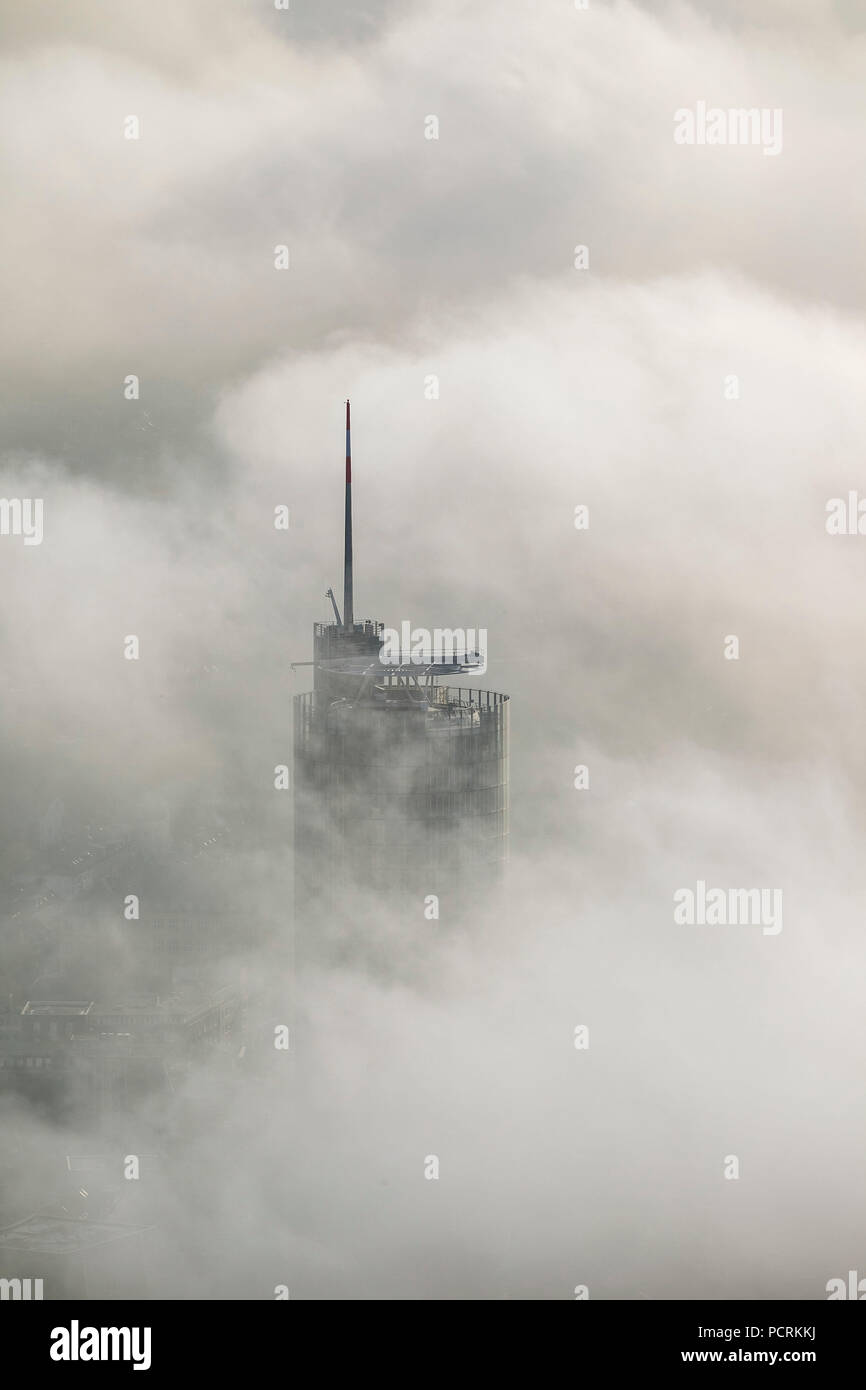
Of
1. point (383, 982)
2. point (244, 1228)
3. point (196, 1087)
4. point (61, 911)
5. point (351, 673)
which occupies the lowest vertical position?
point (244, 1228)

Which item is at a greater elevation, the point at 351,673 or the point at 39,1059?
the point at 351,673

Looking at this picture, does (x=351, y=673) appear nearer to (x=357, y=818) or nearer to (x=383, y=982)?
(x=357, y=818)

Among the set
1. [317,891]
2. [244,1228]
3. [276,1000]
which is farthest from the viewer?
[276,1000]

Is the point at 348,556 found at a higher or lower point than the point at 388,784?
higher

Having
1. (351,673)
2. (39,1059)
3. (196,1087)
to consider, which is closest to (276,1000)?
(196,1087)

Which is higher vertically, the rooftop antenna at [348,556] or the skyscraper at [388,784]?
the rooftop antenna at [348,556]

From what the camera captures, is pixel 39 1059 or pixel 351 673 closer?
pixel 351 673

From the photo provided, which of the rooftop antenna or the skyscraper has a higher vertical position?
the rooftop antenna

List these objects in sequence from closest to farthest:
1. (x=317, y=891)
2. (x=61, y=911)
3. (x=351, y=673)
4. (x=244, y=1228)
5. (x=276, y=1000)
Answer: (x=244, y=1228), (x=351, y=673), (x=317, y=891), (x=276, y=1000), (x=61, y=911)
